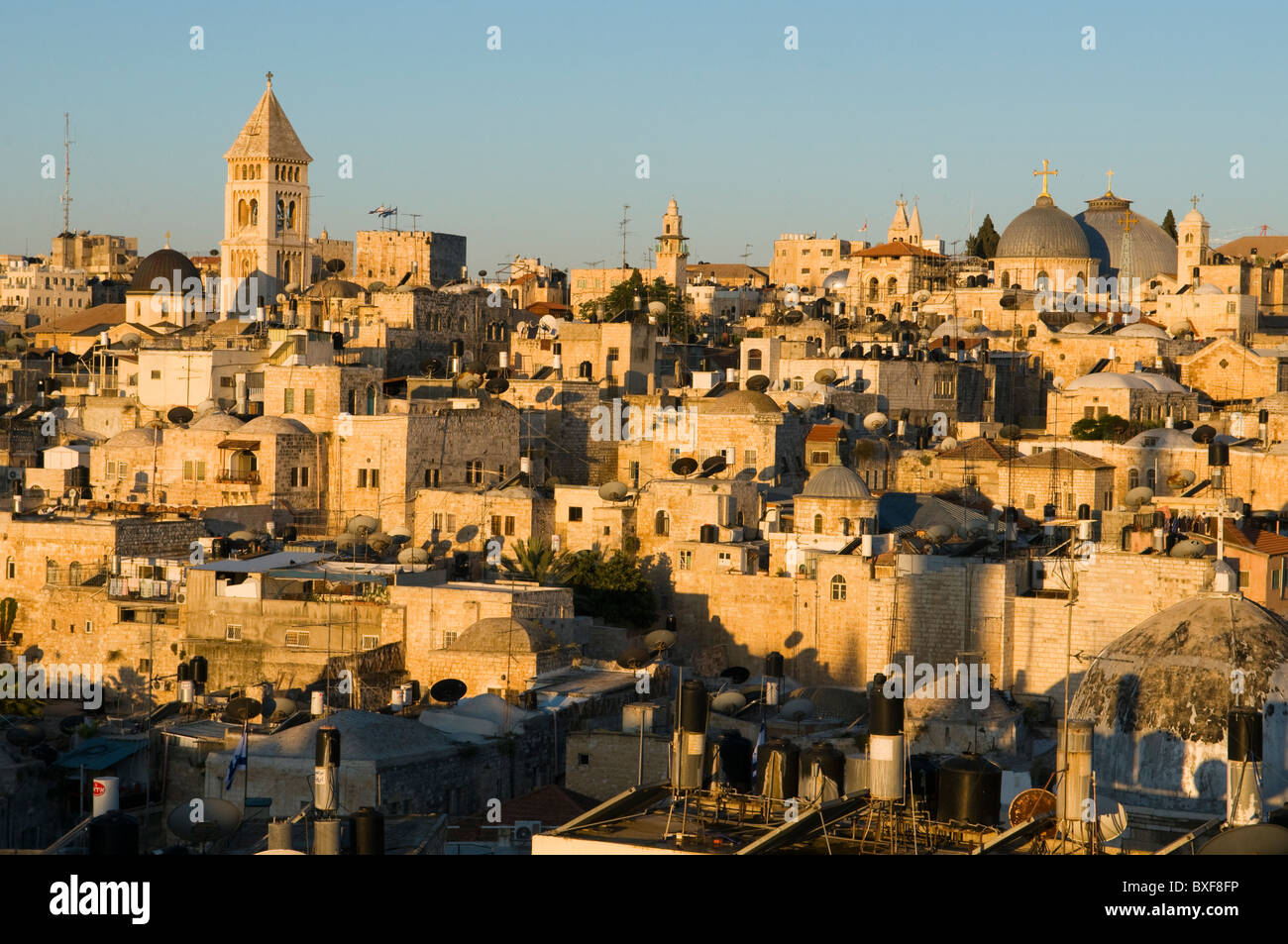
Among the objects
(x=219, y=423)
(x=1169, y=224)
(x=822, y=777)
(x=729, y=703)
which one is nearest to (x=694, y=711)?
(x=822, y=777)

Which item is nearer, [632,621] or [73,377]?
[632,621]

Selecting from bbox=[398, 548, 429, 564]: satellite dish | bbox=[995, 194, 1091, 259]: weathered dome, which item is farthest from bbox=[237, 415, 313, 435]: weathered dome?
bbox=[995, 194, 1091, 259]: weathered dome

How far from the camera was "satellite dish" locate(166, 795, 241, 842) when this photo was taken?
20406 millimetres

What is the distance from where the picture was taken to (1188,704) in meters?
19.9

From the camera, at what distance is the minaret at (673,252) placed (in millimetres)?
82062

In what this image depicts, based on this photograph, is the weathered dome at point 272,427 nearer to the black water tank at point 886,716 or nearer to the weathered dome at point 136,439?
the weathered dome at point 136,439

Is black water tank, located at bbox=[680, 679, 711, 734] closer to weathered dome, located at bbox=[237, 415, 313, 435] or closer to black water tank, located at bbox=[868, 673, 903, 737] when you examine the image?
black water tank, located at bbox=[868, 673, 903, 737]

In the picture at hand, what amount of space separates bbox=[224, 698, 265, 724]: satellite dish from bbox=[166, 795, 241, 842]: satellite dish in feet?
23.4

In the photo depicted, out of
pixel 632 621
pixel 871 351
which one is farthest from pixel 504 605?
pixel 871 351

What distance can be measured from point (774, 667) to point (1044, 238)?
149 feet

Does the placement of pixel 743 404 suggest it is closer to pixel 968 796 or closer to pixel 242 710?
pixel 242 710

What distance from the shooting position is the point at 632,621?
35.7m
